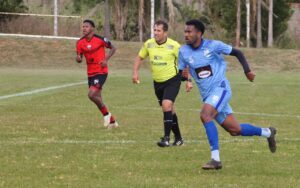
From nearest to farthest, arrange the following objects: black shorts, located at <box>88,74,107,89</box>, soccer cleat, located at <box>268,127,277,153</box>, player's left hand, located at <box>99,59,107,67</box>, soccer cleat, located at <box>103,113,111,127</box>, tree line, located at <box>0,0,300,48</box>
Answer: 1. soccer cleat, located at <box>268,127,277,153</box>
2. soccer cleat, located at <box>103,113,111,127</box>
3. player's left hand, located at <box>99,59,107,67</box>
4. black shorts, located at <box>88,74,107,89</box>
5. tree line, located at <box>0,0,300,48</box>

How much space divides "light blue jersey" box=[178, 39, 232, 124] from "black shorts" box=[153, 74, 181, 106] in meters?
2.63

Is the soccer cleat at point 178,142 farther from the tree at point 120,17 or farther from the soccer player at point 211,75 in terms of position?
the tree at point 120,17

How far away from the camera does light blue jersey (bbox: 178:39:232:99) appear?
1012cm

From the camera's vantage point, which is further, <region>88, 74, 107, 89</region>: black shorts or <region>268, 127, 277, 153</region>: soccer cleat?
<region>88, 74, 107, 89</region>: black shorts

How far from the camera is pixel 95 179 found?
9.08 metres

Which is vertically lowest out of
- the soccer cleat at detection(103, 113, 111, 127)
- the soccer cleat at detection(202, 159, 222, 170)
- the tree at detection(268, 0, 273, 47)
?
the tree at detection(268, 0, 273, 47)

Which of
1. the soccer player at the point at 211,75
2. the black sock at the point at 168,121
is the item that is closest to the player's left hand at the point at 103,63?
the black sock at the point at 168,121

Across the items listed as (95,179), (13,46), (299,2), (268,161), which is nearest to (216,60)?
(268,161)

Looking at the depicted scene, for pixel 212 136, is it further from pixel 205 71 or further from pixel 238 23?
pixel 238 23

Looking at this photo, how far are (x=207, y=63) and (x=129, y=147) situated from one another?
2.52 meters

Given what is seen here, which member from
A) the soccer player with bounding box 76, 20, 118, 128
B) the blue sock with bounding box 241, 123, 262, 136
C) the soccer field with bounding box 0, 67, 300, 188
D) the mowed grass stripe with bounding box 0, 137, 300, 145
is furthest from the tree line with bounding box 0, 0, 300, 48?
the blue sock with bounding box 241, 123, 262, 136

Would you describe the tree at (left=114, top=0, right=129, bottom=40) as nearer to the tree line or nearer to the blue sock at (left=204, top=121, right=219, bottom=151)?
the tree line

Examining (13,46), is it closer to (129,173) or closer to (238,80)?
(238,80)

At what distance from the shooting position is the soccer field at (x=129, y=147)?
919 centimetres
